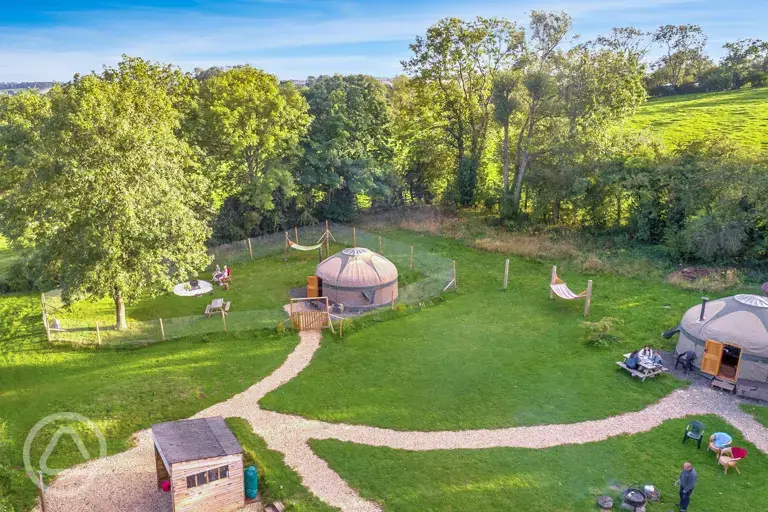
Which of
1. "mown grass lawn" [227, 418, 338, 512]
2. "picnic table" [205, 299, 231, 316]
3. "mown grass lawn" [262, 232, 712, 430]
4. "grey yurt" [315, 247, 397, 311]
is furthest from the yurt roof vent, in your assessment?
"picnic table" [205, 299, 231, 316]

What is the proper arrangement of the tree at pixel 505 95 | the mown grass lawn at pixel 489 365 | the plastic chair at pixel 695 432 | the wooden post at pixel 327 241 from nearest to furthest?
the plastic chair at pixel 695 432 < the mown grass lawn at pixel 489 365 < the wooden post at pixel 327 241 < the tree at pixel 505 95

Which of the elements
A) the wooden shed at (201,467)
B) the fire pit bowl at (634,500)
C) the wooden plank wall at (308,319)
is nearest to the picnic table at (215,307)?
the wooden plank wall at (308,319)

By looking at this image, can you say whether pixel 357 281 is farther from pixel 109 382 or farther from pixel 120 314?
pixel 109 382

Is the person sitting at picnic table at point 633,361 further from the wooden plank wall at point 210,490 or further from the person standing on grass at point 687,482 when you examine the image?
the wooden plank wall at point 210,490

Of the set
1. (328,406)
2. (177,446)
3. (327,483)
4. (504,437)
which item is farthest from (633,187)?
(177,446)

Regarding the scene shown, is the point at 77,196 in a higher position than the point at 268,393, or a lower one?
higher

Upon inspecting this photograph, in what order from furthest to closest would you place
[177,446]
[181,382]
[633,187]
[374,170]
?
[374,170] < [633,187] < [181,382] < [177,446]

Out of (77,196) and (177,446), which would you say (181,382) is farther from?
(77,196)

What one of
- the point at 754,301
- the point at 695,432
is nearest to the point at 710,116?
the point at 754,301
